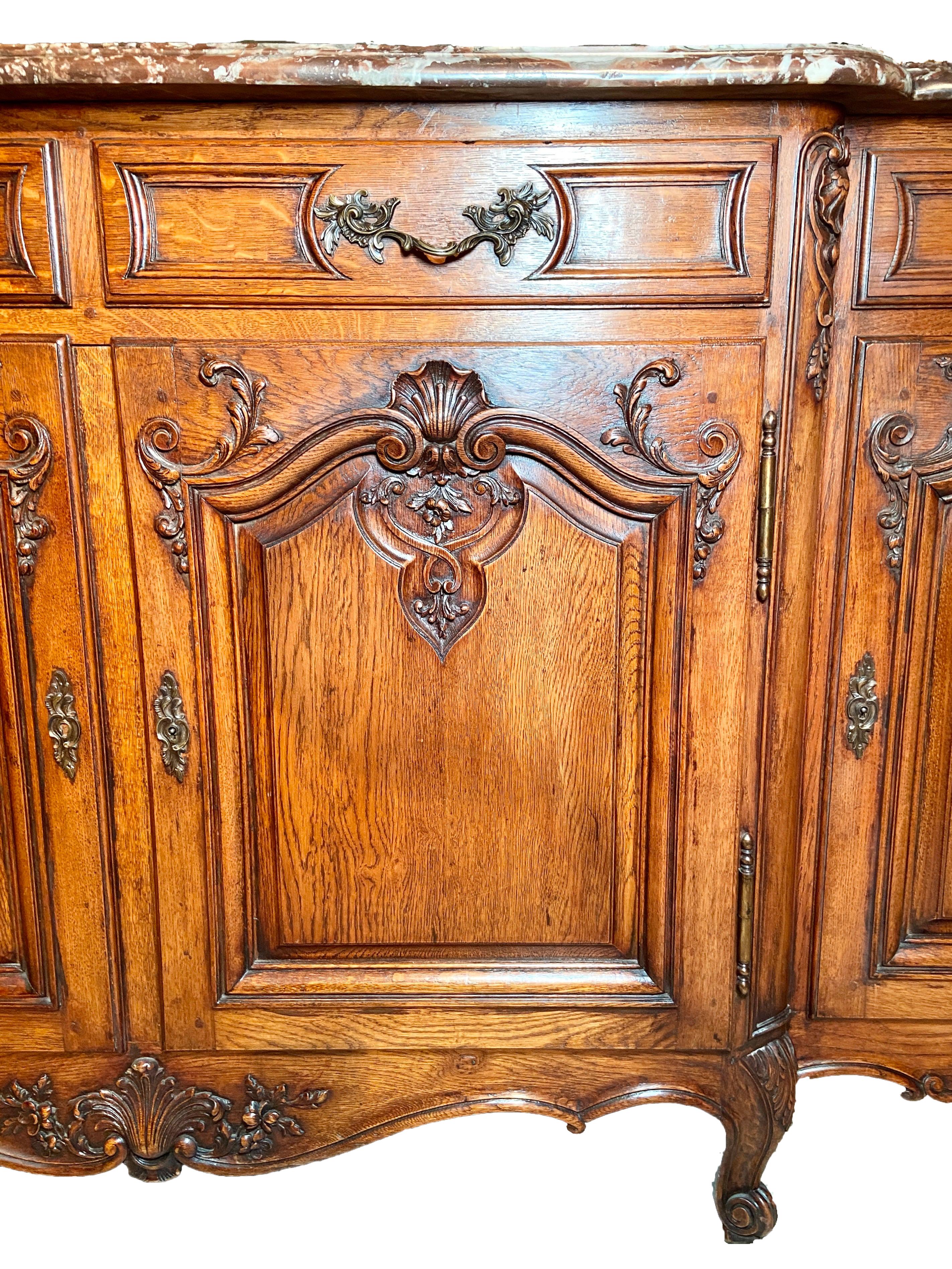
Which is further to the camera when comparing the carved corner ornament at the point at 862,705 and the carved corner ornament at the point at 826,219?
the carved corner ornament at the point at 862,705

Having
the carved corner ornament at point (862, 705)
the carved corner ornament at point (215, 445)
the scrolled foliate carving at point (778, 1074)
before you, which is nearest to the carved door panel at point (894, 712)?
the carved corner ornament at point (862, 705)

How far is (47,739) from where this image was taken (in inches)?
41.2

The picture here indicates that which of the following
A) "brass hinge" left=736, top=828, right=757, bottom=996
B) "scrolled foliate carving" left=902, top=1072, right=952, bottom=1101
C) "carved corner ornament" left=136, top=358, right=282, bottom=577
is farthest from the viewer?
"scrolled foliate carving" left=902, top=1072, right=952, bottom=1101

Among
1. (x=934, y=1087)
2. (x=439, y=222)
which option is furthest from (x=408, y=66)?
(x=934, y=1087)

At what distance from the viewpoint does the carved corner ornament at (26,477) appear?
972 millimetres

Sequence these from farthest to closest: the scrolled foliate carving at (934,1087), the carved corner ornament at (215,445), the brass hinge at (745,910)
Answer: the scrolled foliate carving at (934,1087) → the brass hinge at (745,910) → the carved corner ornament at (215,445)

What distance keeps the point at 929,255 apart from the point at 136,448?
77 cm

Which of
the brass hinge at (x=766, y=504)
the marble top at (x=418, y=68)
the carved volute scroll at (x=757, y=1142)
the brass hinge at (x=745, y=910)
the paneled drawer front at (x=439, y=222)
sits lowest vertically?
the carved volute scroll at (x=757, y=1142)

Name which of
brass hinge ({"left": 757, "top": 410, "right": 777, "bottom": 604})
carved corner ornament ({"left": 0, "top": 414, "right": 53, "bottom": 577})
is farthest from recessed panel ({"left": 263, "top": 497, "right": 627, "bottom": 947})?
Result: carved corner ornament ({"left": 0, "top": 414, "right": 53, "bottom": 577})

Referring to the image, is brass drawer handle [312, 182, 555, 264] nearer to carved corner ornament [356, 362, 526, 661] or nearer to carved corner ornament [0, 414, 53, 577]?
carved corner ornament [356, 362, 526, 661]

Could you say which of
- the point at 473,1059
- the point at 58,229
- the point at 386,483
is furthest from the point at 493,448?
the point at 473,1059

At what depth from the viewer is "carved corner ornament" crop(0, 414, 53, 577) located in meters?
0.97

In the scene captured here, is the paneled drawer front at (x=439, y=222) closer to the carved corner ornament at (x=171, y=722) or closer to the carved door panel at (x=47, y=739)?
the carved door panel at (x=47, y=739)

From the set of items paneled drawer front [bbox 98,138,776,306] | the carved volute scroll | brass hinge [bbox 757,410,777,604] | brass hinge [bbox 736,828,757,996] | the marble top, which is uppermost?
the marble top
